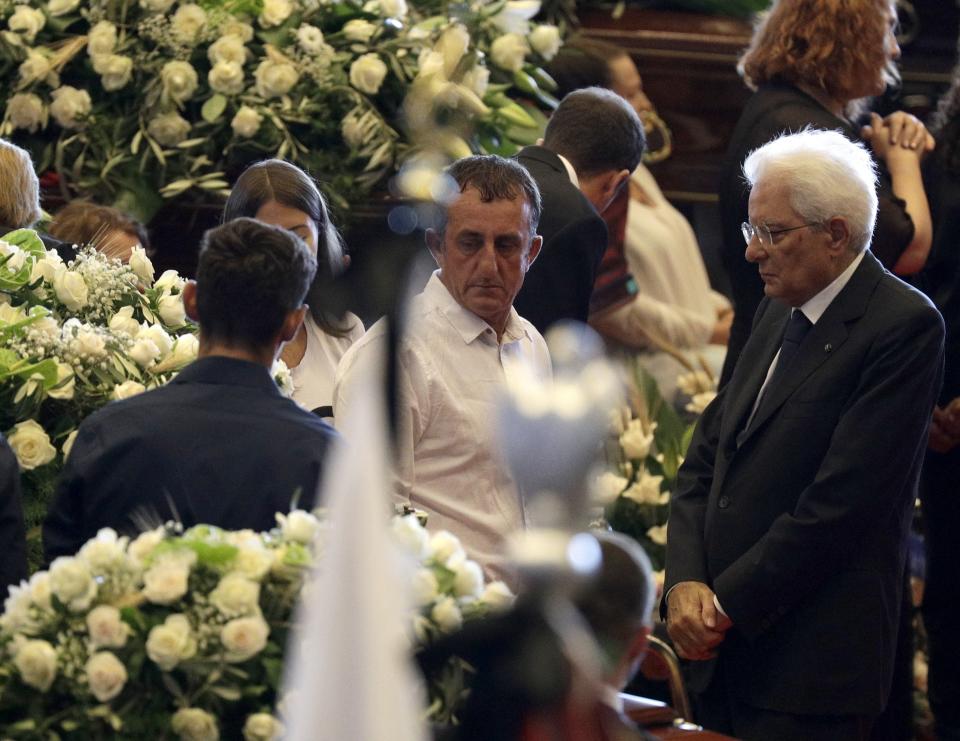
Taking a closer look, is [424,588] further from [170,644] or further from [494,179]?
[494,179]

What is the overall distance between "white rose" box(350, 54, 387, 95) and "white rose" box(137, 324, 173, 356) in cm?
117

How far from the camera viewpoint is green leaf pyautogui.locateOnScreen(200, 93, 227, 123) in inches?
158

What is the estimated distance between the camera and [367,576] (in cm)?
115

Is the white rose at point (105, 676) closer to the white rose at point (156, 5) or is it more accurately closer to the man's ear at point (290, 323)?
the man's ear at point (290, 323)

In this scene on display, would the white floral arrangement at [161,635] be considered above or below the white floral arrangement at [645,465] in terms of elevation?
above

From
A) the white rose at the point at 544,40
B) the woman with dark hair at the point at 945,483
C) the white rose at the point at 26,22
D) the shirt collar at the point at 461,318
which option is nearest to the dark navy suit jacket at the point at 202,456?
the shirt collar at the point at 461,318

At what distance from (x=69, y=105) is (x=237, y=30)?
0.44 m

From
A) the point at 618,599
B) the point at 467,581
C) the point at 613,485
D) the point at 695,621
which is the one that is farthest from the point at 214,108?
the point at 618,599

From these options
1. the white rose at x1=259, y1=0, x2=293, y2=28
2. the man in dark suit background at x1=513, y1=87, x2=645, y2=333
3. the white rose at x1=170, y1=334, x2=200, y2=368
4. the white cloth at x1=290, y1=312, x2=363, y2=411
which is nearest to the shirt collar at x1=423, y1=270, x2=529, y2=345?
the white cloth at x1=290, y1=312, x2=363, y2=411

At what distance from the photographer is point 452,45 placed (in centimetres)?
405

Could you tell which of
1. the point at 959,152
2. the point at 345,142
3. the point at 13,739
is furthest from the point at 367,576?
the point at 959,152

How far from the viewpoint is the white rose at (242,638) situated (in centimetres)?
202

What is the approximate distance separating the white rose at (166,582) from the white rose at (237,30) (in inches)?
88.6

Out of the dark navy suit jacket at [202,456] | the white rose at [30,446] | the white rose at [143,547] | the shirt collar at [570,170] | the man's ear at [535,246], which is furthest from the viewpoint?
the shirt collar at [570,170]
